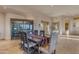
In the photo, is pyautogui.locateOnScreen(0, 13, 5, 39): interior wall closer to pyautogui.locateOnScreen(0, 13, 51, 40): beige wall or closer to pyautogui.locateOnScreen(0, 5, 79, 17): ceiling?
pyautogui.locateOnScreen(0, 13, 51, 40): beige wall

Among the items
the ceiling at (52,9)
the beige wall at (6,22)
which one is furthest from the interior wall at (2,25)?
the ceiling at (52,9)

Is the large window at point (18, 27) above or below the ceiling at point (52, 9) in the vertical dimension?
below

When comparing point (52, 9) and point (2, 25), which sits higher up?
point (52, 9)

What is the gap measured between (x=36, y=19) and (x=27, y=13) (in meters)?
0.19

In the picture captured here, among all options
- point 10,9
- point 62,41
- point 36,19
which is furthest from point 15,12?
point 62,41

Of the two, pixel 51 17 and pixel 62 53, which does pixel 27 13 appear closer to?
pixel 51 17

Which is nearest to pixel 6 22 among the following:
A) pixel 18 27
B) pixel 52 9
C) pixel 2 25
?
pixel 2 25

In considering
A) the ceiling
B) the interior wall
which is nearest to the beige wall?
the interior wall

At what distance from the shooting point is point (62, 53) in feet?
6.46

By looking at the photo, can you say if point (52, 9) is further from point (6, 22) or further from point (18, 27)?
point (6, 22)

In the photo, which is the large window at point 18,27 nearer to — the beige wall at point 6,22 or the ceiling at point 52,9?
the beige wall at point 6,22

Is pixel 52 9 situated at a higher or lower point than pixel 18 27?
higher

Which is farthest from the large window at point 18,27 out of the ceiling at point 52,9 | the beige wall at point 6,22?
the ceiling at point 52,9

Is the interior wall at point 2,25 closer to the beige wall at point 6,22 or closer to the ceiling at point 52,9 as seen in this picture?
the beige wall at point 6,22
